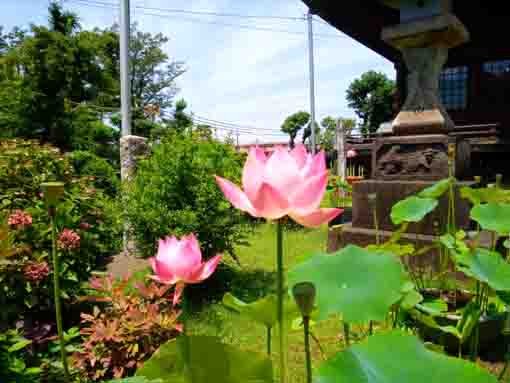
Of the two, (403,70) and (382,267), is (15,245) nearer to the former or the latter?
(382,267)

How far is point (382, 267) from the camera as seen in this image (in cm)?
77

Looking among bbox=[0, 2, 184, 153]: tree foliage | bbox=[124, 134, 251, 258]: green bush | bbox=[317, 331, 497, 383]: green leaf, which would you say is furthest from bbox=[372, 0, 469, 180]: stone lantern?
bbox=[0, 2, 184, 153]: tree foliage

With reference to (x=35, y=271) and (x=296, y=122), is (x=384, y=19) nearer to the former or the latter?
(x=35, y=271)

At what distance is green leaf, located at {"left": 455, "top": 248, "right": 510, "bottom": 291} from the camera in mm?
911

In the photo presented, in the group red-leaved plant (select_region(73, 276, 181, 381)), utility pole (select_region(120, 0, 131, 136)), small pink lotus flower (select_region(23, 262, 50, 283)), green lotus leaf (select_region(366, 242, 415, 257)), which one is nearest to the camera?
green lotus leaf (select_region(366, 242, 415, 257))

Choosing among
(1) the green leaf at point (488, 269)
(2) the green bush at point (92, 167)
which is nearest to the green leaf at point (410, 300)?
(1) the green leaf at point (488, 269)

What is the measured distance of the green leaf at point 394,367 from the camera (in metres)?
Result: 0.45

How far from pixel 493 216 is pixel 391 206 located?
226 cm

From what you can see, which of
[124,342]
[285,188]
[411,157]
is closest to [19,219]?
[124,342]

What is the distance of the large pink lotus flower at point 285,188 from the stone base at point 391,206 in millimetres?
2858

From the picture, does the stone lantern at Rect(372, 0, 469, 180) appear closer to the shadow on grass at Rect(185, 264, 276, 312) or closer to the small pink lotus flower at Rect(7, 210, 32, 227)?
the shadow on grass at Rect(185, 264, 276, 312)

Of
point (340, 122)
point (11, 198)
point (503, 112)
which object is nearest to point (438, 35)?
point (11, 198)

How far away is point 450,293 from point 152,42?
26000 mm

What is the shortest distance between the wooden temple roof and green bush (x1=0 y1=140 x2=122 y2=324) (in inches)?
129
